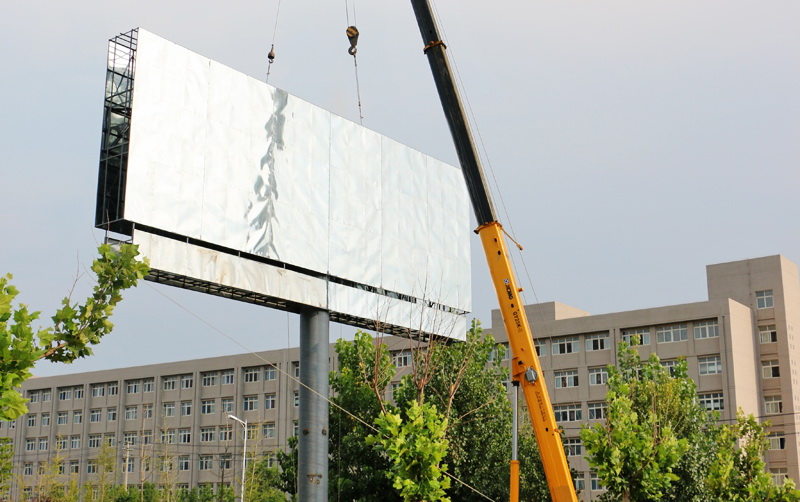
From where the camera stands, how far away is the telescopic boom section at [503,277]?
19109mm

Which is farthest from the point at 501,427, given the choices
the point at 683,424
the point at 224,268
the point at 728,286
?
the point at 728,286

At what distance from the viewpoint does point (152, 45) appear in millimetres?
22469

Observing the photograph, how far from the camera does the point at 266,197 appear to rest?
24.5m

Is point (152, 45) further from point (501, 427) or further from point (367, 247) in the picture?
point (501, 427)

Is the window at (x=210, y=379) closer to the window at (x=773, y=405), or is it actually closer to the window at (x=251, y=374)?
the window at (x=251, y=374)

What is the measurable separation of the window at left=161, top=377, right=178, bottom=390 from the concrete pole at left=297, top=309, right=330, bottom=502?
181 ft

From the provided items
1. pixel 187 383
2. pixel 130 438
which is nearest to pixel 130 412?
pixel 130 438

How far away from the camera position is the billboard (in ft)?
71.9

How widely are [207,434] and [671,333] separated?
38290 mm

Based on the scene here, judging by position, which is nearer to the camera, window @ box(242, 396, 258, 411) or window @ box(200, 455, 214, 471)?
window @ box(242, 396, 258, 411)

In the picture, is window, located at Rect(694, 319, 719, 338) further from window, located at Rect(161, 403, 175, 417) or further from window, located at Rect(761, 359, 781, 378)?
window, located at Rect(161, 403, 175, 417)

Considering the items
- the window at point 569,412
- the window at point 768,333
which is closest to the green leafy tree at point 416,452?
the window at point 569,412

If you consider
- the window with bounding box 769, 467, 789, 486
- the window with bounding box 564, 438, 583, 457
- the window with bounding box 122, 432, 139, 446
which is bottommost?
the window with bounding box 769, 467, 789, 486

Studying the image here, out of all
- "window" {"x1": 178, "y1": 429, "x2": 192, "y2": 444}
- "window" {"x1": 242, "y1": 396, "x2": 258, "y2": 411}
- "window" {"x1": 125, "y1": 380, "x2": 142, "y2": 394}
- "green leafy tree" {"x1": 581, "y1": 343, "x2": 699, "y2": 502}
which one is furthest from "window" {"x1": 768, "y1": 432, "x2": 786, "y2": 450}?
"window" {"x1": 125, "y1": 380, "x2": 142, "y2": 394}
